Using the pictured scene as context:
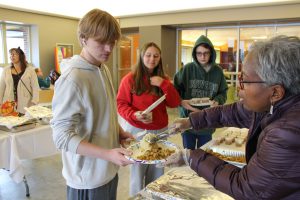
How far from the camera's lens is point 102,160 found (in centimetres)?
117

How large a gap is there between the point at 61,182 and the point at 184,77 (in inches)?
64.2

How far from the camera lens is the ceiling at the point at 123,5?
5.98m

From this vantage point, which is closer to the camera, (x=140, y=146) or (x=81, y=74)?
(x=81, y=74)

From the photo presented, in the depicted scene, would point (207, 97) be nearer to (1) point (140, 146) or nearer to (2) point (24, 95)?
(1) point (140, 146)

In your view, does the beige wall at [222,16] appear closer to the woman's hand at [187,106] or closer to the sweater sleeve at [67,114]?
the woman's hand at [187,106]

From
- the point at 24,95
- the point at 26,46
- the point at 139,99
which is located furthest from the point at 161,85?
the point at 26,46

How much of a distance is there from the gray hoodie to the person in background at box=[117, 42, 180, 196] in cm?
83

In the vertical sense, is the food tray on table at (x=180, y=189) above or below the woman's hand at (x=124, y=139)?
below

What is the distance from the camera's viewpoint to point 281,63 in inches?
29.9

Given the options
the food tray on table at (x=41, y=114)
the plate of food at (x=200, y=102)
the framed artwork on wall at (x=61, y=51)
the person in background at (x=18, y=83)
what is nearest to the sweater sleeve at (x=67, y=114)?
the plate of food at (x=200, y=102)

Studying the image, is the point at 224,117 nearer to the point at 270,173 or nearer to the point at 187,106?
the point at 270,173

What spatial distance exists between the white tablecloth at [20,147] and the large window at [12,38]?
4742mm

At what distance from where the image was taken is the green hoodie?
2424mm

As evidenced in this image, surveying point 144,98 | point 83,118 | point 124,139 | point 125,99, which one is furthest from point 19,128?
point 83,118
